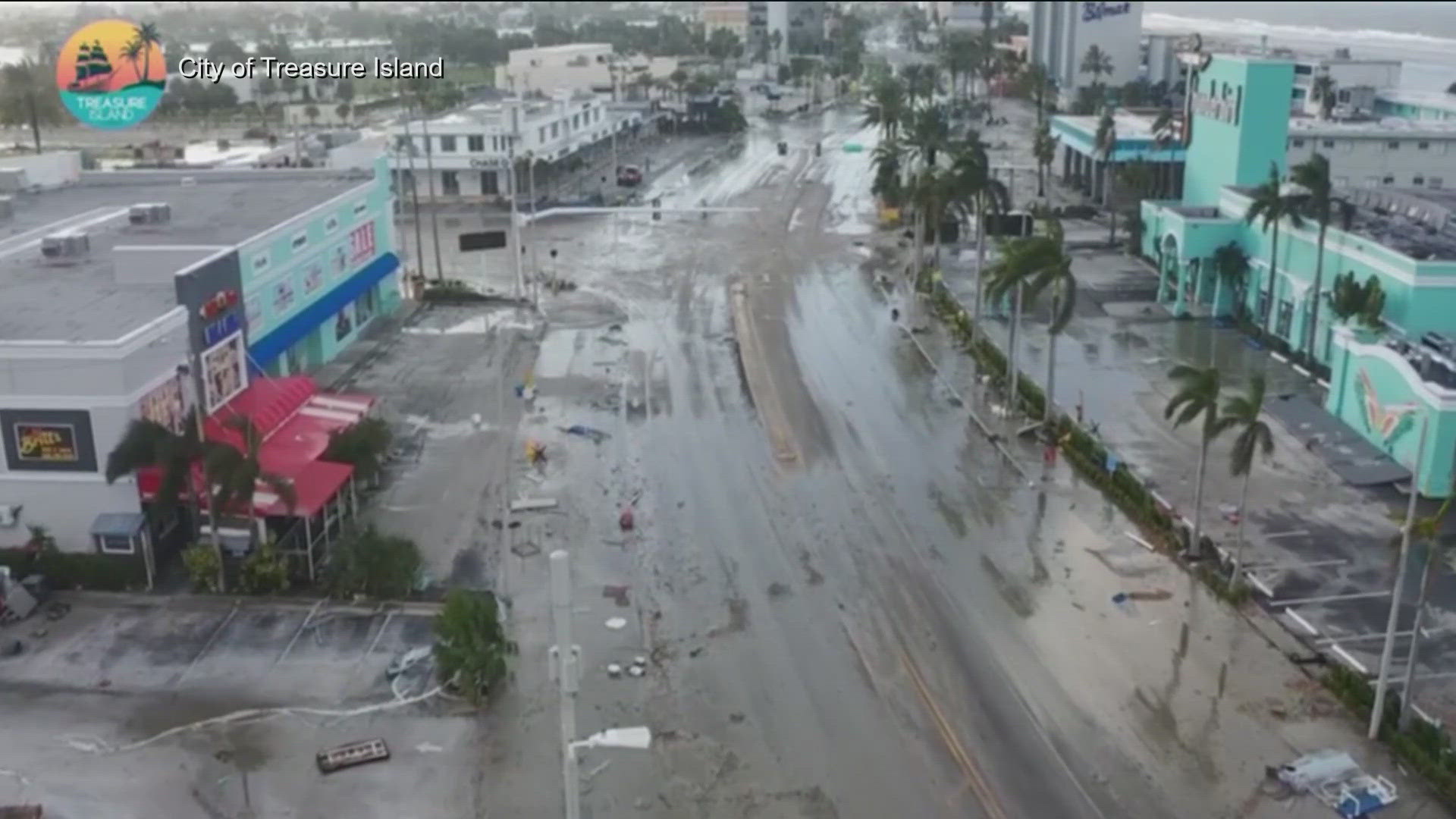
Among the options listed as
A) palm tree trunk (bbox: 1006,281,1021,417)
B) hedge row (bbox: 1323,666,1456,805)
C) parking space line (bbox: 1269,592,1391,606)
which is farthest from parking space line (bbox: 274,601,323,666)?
palm tree trunk (bbox: 1006,281,1021,417)

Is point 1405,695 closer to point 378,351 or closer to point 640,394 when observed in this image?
point 640,394

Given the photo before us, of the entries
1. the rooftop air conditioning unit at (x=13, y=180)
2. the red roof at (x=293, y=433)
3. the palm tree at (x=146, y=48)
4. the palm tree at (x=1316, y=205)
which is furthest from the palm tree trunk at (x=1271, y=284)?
the rooftop air conditioning unit at (x=13, y=180)

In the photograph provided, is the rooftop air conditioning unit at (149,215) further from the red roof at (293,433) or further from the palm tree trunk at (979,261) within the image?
the palm tree trunk at (979,261)

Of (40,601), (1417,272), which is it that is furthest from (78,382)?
(1417,272)

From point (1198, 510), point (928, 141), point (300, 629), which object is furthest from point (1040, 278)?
point (928, 141)

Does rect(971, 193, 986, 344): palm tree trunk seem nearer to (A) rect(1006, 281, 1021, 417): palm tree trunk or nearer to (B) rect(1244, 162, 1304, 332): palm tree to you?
(A) rect(1006, 281, 1021, 417): palm tree trunk

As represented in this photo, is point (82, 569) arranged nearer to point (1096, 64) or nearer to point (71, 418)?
point (71, 418)
